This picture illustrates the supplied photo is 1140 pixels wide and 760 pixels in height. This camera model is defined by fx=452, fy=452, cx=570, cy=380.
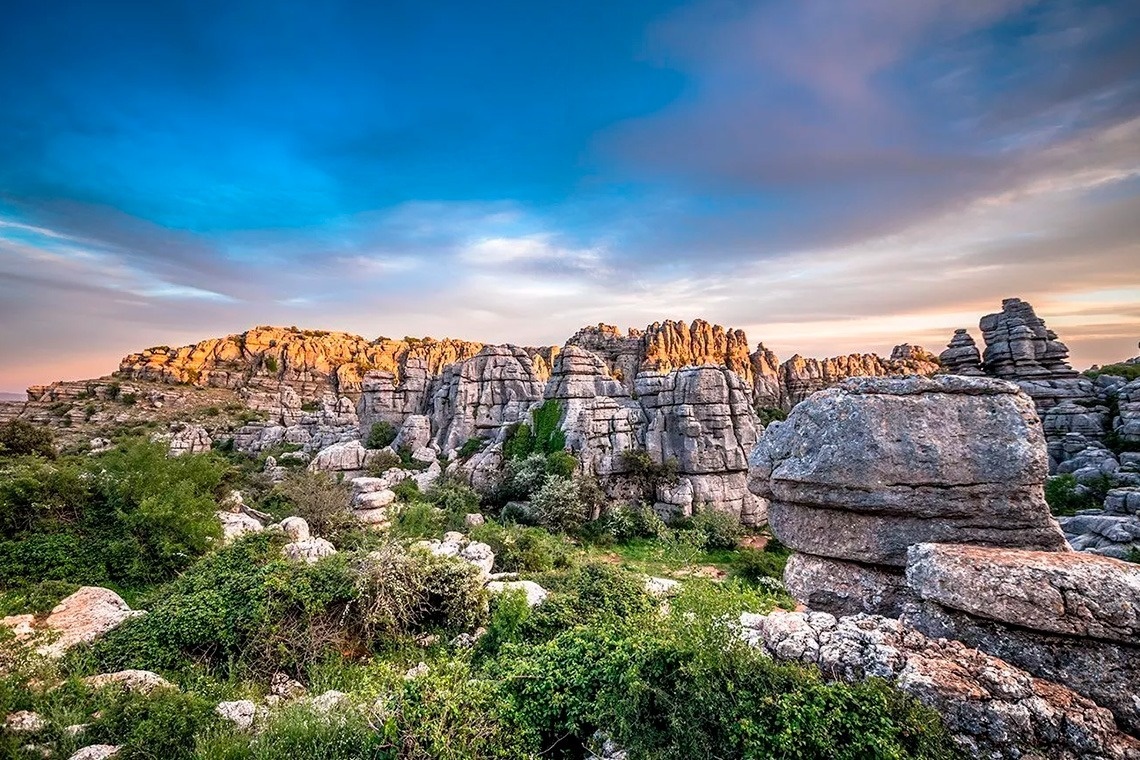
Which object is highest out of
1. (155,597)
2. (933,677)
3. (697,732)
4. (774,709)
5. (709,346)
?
(709,346)

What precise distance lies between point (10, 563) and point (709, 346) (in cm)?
8382

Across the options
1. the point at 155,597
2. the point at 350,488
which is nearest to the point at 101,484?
the point at 155,597

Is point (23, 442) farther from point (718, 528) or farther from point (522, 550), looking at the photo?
point (718, 528)

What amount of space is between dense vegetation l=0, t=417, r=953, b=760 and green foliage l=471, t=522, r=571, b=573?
11cm

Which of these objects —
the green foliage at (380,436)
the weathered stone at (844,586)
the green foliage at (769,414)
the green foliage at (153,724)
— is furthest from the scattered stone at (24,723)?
the green foliage at (769,414)

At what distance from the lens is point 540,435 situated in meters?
30.5

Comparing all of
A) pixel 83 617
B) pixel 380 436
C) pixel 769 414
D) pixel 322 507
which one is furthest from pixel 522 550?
pixel 769 414

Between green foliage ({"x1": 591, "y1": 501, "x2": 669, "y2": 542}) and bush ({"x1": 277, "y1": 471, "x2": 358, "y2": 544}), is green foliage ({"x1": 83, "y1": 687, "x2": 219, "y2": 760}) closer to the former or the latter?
bush ({"x1": 277, "y1": 471, "x2": 358, "y2": 544})

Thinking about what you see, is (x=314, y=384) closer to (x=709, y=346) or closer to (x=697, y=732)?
(x=709, y=346)

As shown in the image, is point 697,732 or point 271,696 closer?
point 697,732

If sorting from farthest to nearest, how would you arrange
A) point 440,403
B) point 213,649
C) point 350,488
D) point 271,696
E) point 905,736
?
point 440,403
point 350,488
point 213,649
point 271,696
point 905,736

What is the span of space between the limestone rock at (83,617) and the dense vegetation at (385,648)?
48 cm

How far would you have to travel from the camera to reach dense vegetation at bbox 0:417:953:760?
14.3 feet

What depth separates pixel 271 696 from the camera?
8.61 meters
